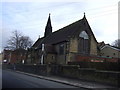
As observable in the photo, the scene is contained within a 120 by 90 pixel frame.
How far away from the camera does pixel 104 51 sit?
192ft

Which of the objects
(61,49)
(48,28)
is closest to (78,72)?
(61,49)

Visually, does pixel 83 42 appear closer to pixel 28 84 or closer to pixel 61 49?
pixel 61 49

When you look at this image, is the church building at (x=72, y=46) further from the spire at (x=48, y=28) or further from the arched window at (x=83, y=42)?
the spire at (x=48, y=28)

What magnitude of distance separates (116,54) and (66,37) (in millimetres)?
16915

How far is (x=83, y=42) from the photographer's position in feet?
159

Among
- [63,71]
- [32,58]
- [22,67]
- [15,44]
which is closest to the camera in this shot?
[63,71]

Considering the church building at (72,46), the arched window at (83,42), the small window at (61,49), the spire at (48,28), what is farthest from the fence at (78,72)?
the spire at (48,28)

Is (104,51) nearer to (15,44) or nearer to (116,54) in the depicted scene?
(116,54)

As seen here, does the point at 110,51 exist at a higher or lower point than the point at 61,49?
lower

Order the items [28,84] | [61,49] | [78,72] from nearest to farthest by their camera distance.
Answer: [28,84] → [78,72] → [61,49]

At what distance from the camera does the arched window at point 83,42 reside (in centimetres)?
4788

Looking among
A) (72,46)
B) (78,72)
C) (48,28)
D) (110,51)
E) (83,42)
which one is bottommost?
(78,72)

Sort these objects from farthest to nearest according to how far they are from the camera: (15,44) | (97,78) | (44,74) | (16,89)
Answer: (15,44) < (44,74) < (97,78) < (16,89)

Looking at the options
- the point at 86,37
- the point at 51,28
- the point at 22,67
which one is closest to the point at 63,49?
the point at 86,37
